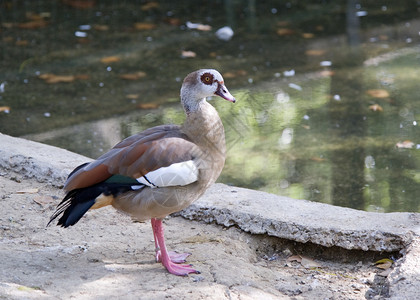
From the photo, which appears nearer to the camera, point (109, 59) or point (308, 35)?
point (109, 59)

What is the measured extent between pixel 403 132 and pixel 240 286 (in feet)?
10.0

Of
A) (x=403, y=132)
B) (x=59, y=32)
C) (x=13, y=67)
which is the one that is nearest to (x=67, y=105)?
(x=13, y=67)

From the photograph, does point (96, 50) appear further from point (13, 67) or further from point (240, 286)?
point (240, 286)

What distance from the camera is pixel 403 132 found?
5805mm

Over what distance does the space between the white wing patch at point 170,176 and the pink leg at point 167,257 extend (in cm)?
30

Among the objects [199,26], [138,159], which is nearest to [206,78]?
[138,159]

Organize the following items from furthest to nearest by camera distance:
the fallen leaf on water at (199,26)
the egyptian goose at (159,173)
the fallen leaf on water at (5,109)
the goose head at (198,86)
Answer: the fallen leaf on water at (199,26) → the fallen leaf on water at (5,109) → the goose head at (198,86) → the egyptian goose at (159,173)

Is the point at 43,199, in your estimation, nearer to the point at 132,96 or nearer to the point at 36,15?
the point at 132,96

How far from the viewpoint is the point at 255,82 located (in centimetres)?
690

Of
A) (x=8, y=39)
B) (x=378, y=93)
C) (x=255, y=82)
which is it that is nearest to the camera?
(x=378, y=93)

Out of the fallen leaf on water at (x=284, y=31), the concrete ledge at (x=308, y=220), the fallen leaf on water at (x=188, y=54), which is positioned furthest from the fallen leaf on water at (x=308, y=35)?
the concrete ledge at (x=308, y=220)

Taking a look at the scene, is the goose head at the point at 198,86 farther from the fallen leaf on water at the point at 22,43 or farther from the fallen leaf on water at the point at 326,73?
the fallen leaf on water at the point at 22,43

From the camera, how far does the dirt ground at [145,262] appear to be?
3.20m

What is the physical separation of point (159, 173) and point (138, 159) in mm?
138
